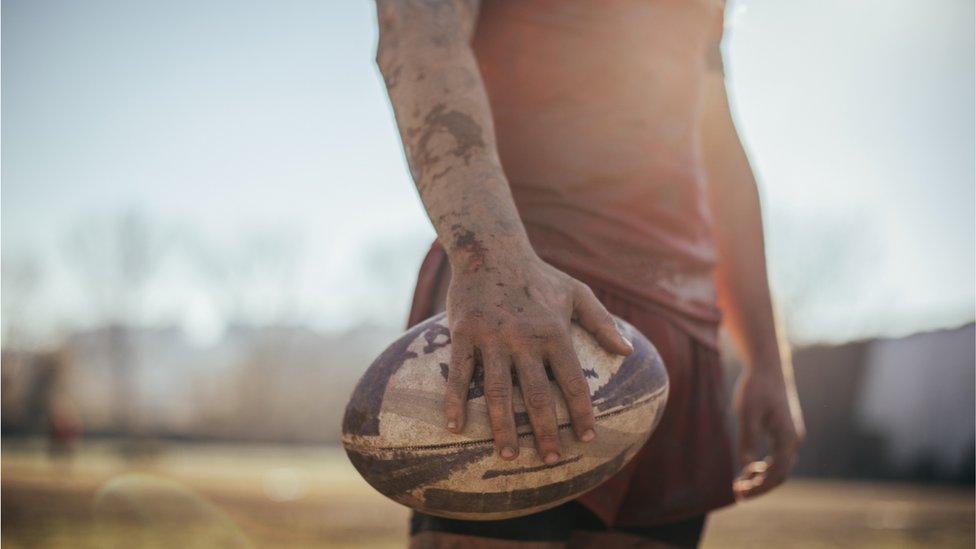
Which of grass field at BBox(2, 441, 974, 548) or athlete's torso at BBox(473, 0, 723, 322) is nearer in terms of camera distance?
athlete's torso at BBox(473, 0, 723, 322)

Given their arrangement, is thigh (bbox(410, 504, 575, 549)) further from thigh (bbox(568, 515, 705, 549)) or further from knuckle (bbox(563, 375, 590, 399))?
knuckle (bbox(563, 375, 590, 399))

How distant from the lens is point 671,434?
2.03 m

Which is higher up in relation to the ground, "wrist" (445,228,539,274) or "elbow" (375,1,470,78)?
"elbow" (375,1,470,78)

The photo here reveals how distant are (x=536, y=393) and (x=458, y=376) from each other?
0.45 feet

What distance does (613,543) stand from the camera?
1.91 meters

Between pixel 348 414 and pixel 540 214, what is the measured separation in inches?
26.5

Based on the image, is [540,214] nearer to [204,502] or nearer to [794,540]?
[794,540]

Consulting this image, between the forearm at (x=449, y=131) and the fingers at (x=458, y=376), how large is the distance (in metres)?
0.14

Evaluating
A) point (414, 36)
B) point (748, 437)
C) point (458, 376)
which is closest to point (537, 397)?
point (458, 376)

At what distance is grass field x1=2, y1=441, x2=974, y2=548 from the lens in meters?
8.77

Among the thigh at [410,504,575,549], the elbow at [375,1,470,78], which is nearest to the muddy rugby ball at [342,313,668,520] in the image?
the thigh at [410,504,575,549]

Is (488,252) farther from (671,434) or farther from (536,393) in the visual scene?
(671,434)

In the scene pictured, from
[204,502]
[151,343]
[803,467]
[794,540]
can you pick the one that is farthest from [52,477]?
[151,343]

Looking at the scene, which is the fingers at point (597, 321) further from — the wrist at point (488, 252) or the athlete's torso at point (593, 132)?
the athlete's torso at point (593, 132)
